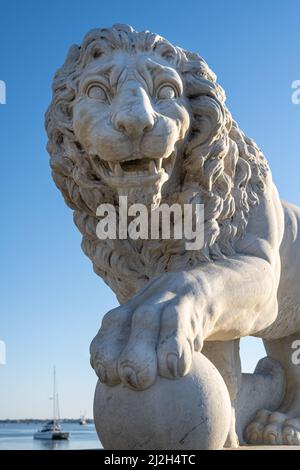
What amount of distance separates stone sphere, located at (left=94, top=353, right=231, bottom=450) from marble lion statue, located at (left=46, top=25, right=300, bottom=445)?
0.33 ft

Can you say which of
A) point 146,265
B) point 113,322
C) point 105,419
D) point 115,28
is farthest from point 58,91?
point 105,419

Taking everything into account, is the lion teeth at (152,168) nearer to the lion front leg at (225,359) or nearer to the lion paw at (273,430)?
the lion front leg at (225,359)

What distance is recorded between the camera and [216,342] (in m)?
4.21

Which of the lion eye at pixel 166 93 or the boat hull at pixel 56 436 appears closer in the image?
the lion eye at pixel 166 93

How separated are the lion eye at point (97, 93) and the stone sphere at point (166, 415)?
1.36 m

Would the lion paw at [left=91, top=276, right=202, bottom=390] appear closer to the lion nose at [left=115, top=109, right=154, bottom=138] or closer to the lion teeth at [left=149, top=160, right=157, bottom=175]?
the lion teeth at [left=149, top=160, right=157, bottom=175]

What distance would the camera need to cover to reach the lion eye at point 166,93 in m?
3.73

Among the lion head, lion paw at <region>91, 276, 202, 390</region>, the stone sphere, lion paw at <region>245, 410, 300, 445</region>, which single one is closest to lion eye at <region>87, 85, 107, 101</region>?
the lion head

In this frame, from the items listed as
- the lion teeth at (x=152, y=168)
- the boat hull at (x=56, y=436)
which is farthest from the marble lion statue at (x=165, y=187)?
the boat hull at (x=56, y=436)

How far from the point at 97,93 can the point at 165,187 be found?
0.59m

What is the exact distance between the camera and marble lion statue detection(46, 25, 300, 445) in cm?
334

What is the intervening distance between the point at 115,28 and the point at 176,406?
196 cm

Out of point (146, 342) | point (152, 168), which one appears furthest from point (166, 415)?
point (152, 168)

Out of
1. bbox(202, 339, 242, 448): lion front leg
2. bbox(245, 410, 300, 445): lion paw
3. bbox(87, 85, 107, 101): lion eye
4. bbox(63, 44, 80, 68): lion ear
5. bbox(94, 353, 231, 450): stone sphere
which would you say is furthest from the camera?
bbox(245, 410, 300, 445): lion paw
